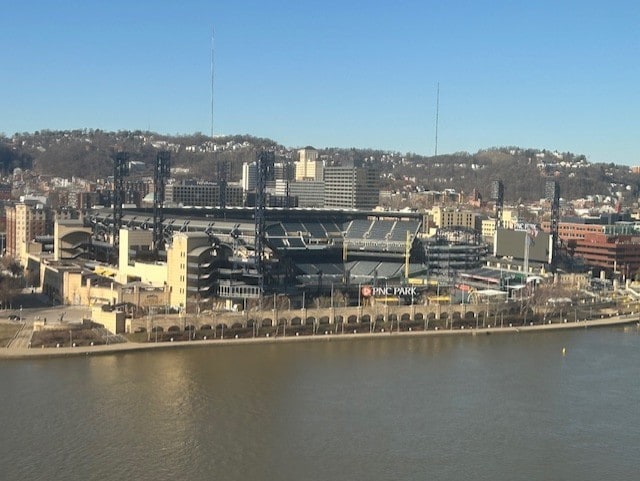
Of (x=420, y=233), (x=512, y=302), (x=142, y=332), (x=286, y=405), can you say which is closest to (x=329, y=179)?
(x=420, y=233)

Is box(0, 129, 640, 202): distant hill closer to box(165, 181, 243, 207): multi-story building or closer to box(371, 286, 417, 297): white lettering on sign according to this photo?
box(165, 181, 243, 207): multi-story building

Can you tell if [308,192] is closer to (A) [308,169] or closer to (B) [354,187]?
(B) [354,187]

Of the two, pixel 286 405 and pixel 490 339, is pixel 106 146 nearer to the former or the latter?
pixel 490 339

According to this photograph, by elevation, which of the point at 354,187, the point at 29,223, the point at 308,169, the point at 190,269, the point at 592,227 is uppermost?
the point at 308,169

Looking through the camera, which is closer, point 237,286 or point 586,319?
point 237,286

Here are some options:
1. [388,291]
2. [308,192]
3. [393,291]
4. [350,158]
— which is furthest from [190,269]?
[350,158]

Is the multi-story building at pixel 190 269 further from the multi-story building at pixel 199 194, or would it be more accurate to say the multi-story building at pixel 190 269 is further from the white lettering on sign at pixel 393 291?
the multi-story building at pixel 199 194
